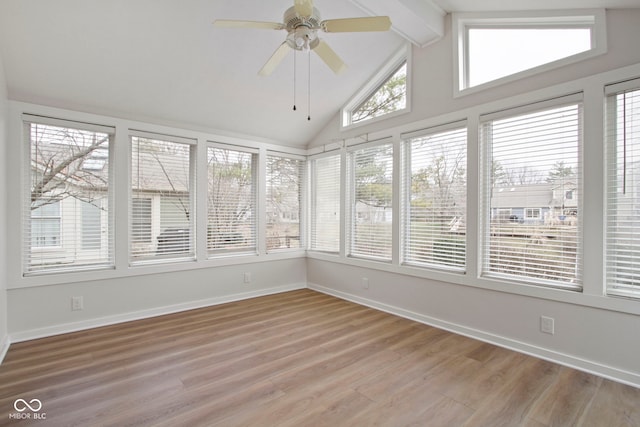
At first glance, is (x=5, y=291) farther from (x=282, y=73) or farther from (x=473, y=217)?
(x=473, y=217)

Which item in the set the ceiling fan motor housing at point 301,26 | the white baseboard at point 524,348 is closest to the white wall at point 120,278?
the white baseboard at point 524,348

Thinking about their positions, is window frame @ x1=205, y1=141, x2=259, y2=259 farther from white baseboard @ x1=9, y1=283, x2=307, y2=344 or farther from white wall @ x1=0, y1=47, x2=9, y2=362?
white wall @ x1=0, y1=47, x2=9, y2=362

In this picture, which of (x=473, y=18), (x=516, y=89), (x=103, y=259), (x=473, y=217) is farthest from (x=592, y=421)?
(x=103, y=259)

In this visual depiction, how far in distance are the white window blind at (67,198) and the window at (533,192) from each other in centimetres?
410

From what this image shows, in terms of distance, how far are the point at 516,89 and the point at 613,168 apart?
Result: 1.05 meters

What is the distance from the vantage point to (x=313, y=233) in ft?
17.6

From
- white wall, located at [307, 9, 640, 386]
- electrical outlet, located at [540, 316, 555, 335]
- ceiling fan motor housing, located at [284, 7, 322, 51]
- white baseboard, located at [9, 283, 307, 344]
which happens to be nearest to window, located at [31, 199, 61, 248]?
white baseboard, located at [9, 283, 307, 344]

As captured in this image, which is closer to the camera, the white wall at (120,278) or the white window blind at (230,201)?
the white wall at (120,278)

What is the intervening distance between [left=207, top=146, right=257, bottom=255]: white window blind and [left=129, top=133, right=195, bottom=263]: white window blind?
10.9 inches

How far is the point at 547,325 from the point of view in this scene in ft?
9.05

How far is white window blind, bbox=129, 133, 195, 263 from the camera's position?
3799 mm

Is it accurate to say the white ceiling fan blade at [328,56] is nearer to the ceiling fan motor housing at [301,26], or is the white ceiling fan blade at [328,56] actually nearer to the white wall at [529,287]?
the ceiling fan motor housing at [301,26]

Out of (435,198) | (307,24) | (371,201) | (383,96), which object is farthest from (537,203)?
(307,24)

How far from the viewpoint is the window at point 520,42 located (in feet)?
8.66
